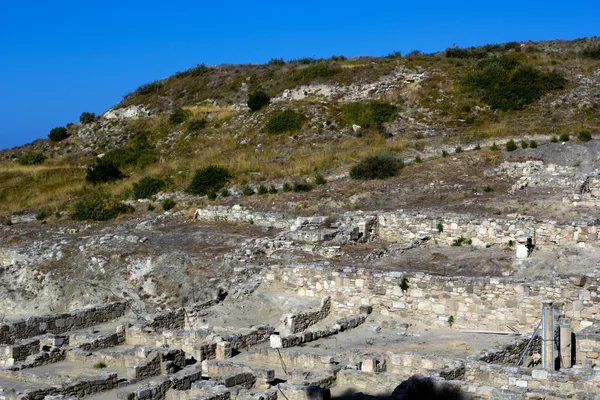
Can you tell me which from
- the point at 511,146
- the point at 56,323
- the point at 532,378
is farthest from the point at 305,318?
the point at 511,146

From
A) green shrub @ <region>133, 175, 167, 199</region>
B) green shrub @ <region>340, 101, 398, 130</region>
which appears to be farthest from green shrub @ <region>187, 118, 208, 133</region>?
green shrub @ <region>133, 175, 167, 199</region>

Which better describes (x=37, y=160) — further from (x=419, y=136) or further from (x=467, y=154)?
(x=467, y=154)

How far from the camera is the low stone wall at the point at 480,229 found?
73.6 feet

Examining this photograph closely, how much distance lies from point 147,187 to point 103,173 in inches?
280

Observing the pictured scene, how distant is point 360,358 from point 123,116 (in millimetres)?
49165

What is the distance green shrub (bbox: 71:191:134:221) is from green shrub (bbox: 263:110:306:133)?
1415 centimetres

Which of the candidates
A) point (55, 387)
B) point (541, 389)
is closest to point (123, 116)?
point (55, 387)

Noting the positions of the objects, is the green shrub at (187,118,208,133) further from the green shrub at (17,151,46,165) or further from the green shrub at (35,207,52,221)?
the green shrub at (35,207,52,221)

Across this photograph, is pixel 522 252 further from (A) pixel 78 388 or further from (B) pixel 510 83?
(B) pixel 510 83

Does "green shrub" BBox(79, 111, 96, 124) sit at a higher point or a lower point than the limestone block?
higher

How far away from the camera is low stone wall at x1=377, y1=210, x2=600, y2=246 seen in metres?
22.4

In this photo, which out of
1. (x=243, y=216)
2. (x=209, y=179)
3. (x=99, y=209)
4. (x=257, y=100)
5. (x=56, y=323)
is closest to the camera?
(x=56, y=323)

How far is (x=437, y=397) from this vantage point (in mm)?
13336

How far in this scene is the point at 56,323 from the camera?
67.3ft
